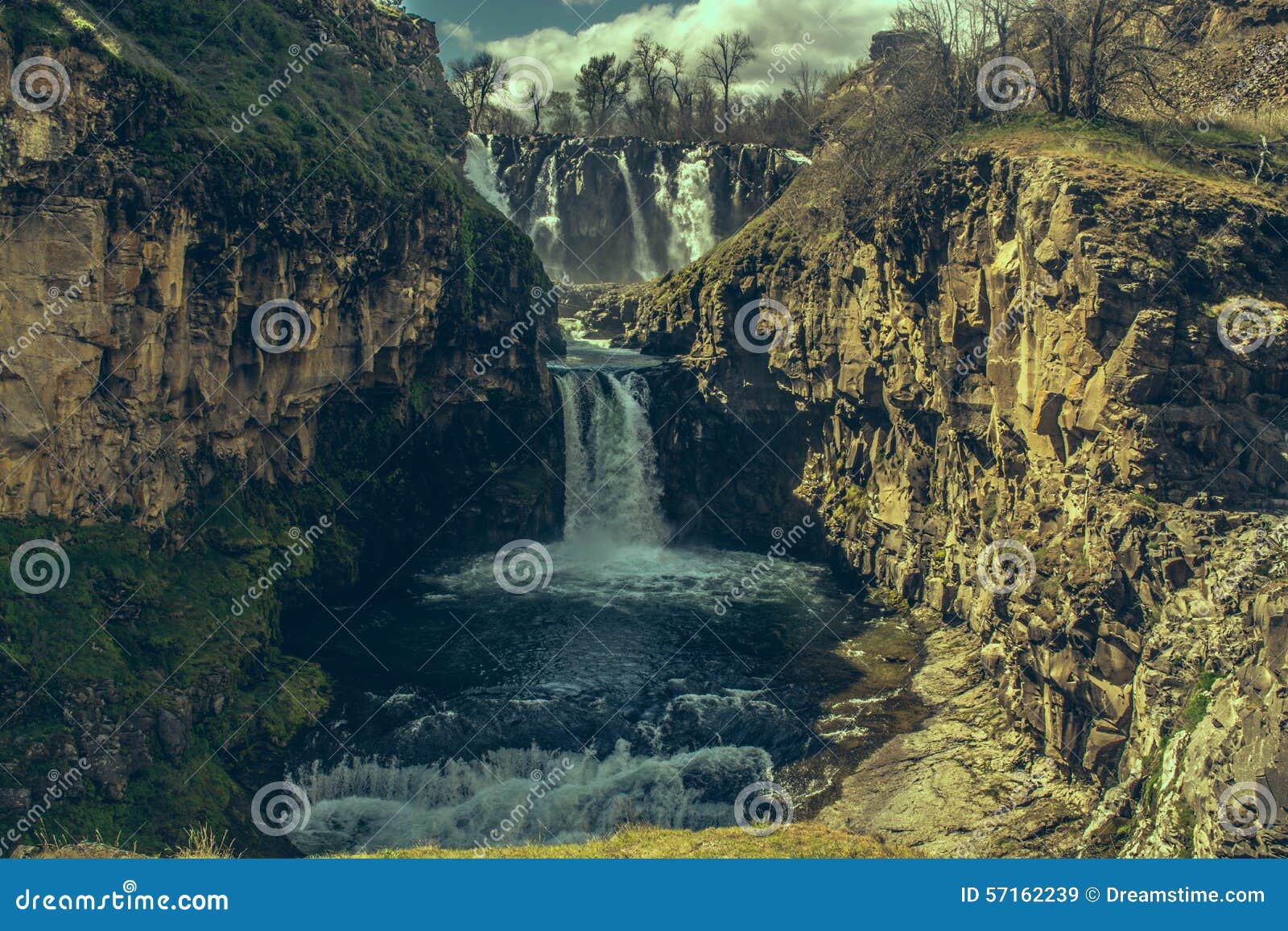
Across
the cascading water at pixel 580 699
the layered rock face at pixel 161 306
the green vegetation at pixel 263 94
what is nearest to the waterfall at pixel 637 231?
the green vegetation at pixel 263 94

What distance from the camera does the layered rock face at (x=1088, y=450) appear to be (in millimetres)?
20500

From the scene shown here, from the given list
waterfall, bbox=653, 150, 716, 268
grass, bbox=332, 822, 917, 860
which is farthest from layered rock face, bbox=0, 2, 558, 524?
waterfall, bbox=653, 150, 716, 268

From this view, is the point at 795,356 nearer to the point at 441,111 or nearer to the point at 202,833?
the point at 441,111

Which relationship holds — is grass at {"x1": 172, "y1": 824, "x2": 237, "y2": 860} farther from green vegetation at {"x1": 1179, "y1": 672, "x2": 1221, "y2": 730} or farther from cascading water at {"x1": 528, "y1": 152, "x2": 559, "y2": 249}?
cascading water at {"x1": 528, "y1": 152, "x2": 559, "y2": 249}

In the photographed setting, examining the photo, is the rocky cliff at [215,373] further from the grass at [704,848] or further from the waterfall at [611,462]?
the grass at [704,848]

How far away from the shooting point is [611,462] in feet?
148

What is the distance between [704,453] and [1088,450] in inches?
802

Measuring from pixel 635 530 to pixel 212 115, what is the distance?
22854 mm

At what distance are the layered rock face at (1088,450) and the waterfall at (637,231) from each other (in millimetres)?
28895

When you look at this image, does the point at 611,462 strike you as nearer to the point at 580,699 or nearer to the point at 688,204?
the point at 580,699

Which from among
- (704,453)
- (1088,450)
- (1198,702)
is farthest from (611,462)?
(1198,702)

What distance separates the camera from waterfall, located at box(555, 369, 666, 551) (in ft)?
147

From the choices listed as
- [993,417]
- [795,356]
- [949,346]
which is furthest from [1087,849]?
[795,356]

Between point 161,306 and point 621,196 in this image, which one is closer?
point 161,306
